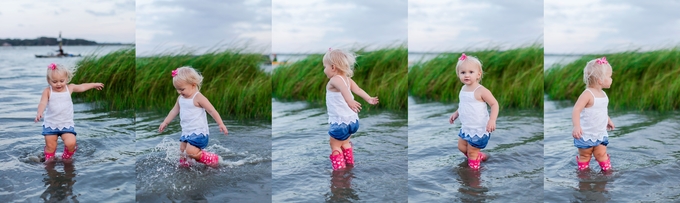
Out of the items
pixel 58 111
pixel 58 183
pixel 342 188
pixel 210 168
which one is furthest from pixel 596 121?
pixel 58 111

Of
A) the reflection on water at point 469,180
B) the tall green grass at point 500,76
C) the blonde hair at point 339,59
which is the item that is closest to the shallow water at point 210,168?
the blonde hair at point 339,59

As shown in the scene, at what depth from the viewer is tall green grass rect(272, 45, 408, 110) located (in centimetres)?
499

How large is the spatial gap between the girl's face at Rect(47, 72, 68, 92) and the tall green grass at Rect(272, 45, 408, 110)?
1995 mm

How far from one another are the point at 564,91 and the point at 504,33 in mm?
1566

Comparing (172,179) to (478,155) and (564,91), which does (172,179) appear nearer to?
(478,155)

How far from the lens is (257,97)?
16.7ft

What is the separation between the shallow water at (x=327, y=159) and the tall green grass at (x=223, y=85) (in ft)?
0.88

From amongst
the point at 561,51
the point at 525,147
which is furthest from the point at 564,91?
the point at 525,147

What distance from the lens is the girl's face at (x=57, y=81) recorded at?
13.2ft

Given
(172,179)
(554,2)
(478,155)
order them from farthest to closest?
(554,2) < (478,155) < (172,179)

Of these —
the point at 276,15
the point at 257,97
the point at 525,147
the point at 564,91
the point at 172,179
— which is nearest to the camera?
the point at 172,179

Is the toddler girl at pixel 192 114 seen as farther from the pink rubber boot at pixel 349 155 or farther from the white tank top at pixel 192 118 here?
the pink rubber boot at pixel 349 155

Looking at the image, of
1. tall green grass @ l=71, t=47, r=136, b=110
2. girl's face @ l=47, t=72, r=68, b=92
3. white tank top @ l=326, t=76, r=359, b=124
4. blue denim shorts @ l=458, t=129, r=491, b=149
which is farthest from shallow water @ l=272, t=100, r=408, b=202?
girl's face @ l=47, t=72, r=68, b=92

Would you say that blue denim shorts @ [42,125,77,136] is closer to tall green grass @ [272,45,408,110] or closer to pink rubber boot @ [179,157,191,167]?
pink rubber boot @ [179,157,191,167]
